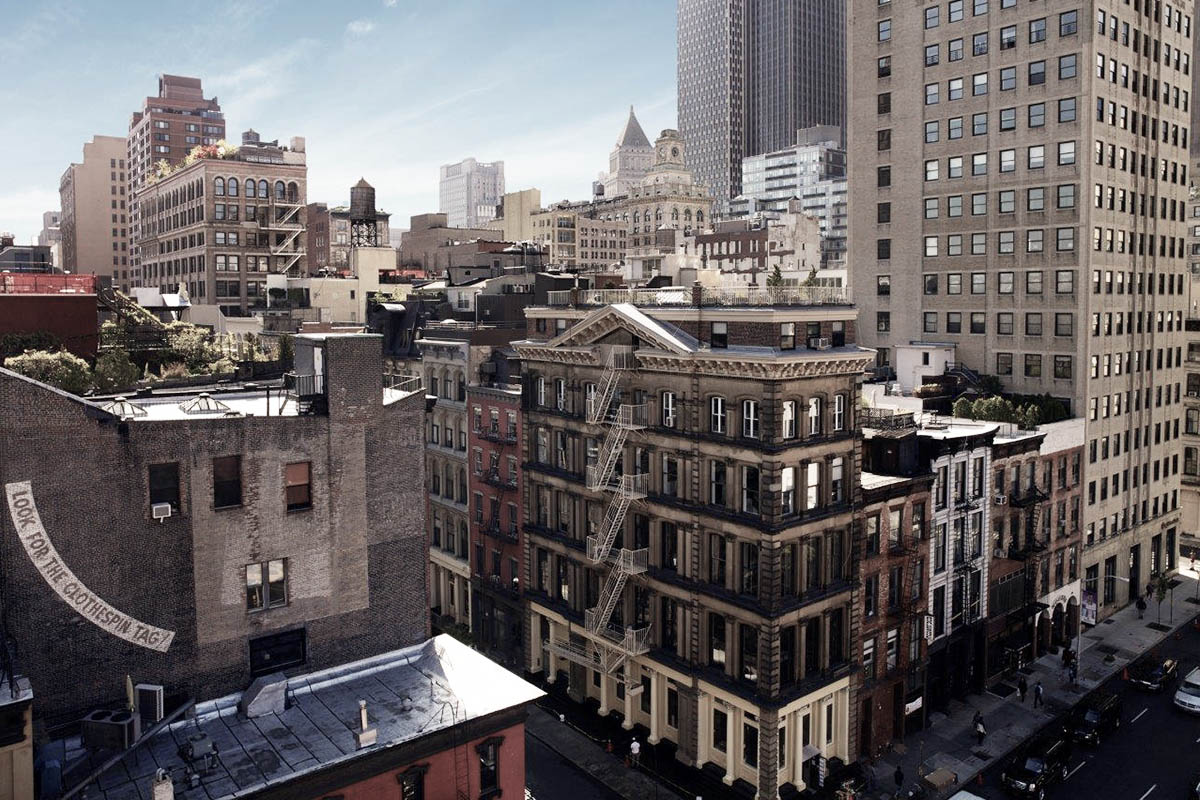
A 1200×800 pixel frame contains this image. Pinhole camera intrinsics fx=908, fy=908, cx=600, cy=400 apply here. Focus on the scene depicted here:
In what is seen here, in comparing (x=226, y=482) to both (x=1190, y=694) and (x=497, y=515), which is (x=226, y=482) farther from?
(x=1190, y=694)

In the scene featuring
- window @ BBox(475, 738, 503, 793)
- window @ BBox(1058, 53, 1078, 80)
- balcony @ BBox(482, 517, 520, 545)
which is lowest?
window @ BBox(475, 738, 503, 793)

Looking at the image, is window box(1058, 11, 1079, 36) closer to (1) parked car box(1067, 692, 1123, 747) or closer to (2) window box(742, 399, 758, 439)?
(2) window box(742, 399, 758, 439)

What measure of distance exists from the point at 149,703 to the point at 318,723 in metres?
4.99

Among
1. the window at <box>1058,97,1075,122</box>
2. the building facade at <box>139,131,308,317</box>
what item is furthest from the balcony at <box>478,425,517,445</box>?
the building facade at <box>139,131,308,317</box>

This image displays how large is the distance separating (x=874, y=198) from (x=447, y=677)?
66716 mm

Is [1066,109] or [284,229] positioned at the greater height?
[1066,109]

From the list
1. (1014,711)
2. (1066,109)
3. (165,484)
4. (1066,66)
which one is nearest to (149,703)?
(165,484)

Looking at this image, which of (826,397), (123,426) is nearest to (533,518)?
(826,397)

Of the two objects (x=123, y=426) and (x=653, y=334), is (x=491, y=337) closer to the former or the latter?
(x=653, y=334)

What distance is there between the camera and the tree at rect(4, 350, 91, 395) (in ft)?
151

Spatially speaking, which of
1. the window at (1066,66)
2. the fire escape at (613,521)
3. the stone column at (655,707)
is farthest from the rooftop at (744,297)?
the window at (1066,66)

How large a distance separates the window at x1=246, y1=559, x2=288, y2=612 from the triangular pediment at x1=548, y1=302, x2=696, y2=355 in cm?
2162

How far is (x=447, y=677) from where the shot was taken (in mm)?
31766

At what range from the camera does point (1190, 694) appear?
55000mm
